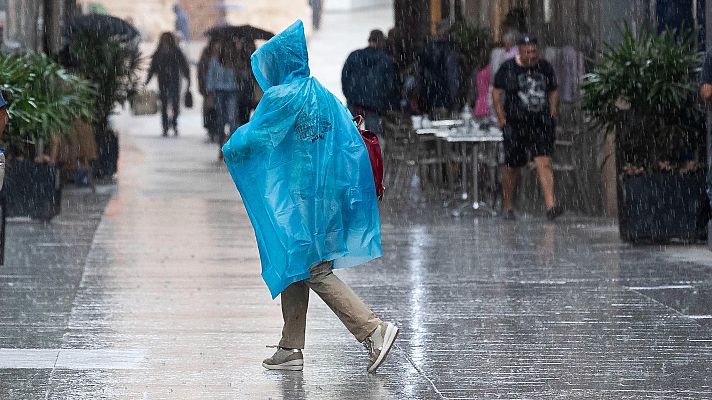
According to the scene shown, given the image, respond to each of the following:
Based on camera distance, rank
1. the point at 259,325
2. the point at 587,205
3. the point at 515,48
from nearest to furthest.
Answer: the point at 259,325 → the point at 587,205 → the point at 515,48

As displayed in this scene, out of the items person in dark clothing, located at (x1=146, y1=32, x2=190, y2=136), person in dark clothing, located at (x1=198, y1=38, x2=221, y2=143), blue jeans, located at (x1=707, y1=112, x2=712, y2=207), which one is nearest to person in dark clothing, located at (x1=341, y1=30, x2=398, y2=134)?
blue jeans, located at (x1=707, y1=112, x2=712, y2=207)

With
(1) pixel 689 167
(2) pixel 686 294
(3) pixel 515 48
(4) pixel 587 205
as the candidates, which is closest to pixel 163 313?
(2) pixel 686 294

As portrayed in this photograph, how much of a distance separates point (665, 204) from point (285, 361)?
6.28 meters

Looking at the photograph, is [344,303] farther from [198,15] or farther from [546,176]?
[198,15]

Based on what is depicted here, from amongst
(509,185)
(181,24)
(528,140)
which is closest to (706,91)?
(528,140)

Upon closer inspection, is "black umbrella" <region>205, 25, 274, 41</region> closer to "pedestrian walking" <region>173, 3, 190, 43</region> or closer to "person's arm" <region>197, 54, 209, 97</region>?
"person's arm" <region>197, 54, 209, 97</region>

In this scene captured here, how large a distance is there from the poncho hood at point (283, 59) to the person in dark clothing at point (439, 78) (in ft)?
38.6

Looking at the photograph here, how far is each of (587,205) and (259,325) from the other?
818 cm

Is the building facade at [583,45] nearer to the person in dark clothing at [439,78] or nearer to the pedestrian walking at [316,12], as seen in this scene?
the person in dark clothing at [439,78]

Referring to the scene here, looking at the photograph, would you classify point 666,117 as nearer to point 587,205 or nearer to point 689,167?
point 689,167

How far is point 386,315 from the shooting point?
9844mm

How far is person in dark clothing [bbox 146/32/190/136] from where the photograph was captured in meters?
29.8

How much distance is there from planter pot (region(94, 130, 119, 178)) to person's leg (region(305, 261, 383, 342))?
13146 mm

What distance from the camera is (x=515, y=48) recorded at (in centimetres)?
1867
